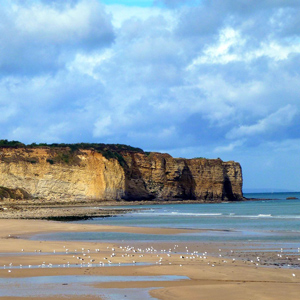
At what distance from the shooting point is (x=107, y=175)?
77125 mm

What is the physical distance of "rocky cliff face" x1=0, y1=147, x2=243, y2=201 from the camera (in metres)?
74.0

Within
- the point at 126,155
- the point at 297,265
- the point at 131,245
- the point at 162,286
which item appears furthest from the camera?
the point at 126,155

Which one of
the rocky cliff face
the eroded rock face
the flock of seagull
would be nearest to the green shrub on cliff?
the rocky cliff face

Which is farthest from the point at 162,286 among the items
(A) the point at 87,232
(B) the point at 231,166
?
(B) the point at 231,166

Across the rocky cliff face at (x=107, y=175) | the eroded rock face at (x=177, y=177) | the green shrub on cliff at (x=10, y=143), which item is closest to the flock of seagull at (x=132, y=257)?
the rocky cliff face at (x=107, y=175)

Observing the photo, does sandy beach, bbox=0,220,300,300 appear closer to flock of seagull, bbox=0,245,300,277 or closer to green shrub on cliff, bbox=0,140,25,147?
flock of seagull, bbox=0,245,300,277

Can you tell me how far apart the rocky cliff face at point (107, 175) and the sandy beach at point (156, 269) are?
183ft

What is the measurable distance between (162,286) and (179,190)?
78710 millimetres

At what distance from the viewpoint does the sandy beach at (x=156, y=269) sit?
1010cm

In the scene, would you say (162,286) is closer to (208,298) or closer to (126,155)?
(208,298)

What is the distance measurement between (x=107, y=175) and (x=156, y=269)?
64568 mm

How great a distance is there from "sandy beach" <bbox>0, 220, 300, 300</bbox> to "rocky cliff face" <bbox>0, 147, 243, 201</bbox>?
183ft

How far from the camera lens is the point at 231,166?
316 ft

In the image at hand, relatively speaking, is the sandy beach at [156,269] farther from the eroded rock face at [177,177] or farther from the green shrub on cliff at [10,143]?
the eroded rock face at [177,177]
